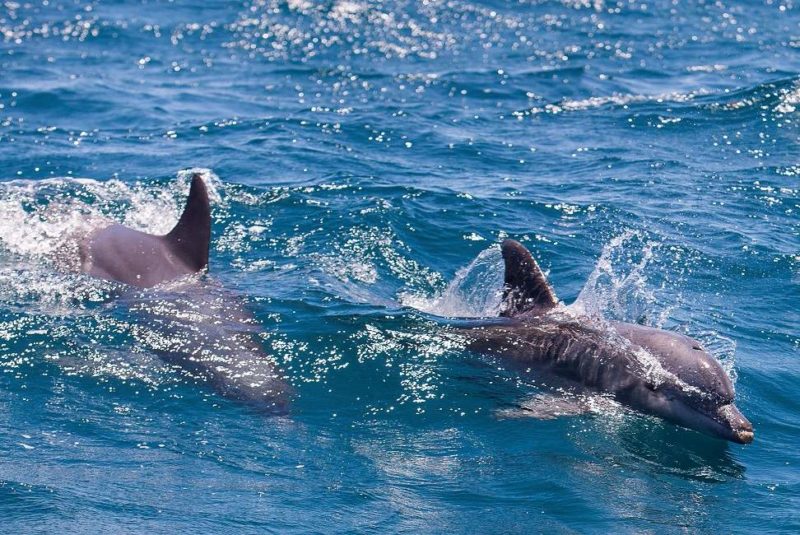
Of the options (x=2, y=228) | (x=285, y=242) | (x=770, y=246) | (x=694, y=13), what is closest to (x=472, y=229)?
(x=285, y=242)

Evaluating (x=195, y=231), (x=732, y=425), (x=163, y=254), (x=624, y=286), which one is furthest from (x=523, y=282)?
(x=163, y=254)

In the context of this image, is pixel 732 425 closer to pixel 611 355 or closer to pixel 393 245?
pixel 611 355

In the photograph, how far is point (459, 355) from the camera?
13.0 meters

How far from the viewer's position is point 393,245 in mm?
16875

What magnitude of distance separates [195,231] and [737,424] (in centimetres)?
722

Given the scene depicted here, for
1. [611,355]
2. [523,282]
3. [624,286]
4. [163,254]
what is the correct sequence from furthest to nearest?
[624,286]
[163,254]
[523,282]
[611,355]

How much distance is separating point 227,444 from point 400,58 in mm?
18977

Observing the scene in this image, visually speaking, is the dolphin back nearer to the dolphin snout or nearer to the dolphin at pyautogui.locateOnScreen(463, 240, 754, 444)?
the dolphin at pyautogui.locateOnScreen(463, 240, 754, 444)

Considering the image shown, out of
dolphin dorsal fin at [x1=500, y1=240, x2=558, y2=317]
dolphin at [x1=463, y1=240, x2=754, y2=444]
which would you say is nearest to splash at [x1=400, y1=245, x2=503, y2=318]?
dolphin dorsal fin at [x1=500, y1=240, x2=558, y2=317]

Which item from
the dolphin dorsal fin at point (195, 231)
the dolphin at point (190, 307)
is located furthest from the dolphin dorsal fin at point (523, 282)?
the dolphin dorsal fin at point (195, 231)

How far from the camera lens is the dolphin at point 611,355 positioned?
38.3ft

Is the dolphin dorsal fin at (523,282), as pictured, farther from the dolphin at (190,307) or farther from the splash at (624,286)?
the dolphin at (190,307)

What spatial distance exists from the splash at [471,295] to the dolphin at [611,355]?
90 cm

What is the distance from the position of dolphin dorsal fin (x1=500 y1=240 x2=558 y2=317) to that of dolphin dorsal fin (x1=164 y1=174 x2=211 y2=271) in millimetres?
4017
